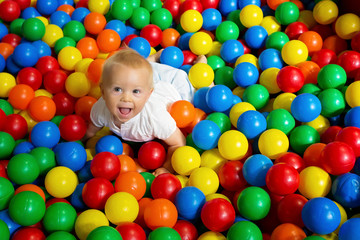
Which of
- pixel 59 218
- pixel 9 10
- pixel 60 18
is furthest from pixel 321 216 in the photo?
pixel 9 10

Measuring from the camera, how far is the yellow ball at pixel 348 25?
6.41ft

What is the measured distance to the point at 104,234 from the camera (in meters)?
1.13

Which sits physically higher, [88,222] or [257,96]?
[257,96]

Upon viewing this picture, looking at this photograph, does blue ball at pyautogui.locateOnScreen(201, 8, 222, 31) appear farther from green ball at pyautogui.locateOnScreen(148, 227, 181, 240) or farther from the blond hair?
green ball at pyautogui.locateOnScreen(148, 227, 181, 240)

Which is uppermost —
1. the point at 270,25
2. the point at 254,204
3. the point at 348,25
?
the point at 348,25

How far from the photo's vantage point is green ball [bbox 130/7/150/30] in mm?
2314

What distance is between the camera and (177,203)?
1.36 meters

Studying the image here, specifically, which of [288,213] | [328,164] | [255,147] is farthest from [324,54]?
[288,213]

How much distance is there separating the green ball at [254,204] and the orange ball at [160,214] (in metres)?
0.23

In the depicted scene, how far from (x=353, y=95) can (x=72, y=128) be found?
118cm

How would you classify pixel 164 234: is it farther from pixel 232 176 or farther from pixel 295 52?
pixel 295 52

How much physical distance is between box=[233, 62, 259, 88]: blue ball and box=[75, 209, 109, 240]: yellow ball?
94 centimetres

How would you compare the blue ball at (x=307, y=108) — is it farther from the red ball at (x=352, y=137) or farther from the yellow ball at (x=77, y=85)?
the yellow ball at (x=77, y=85)

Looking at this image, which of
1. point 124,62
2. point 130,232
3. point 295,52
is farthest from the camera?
point 295,52
